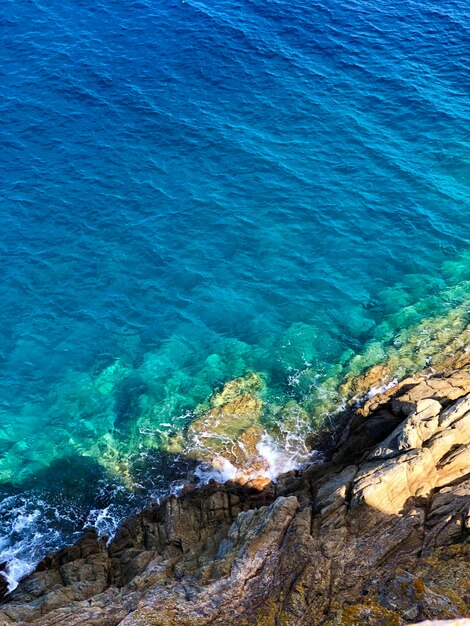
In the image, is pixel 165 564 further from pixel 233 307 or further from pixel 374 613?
pixel 233 307

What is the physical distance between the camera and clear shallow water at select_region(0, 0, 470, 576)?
37.4 metres

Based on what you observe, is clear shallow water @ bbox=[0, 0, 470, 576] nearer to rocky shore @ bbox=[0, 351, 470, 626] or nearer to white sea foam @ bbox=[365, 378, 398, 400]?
white sea foam @ bbox=[365, 378, 398, 400]

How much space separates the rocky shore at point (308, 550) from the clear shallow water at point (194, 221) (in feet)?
12.9

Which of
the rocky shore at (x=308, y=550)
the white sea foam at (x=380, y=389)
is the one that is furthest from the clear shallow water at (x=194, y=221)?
the rocky shore at (x=308, y=550)

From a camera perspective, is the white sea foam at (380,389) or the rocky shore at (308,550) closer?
the rocky shore at (308,550)

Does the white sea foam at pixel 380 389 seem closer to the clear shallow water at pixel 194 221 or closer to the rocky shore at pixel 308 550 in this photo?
the clear shallow water at pixel 194 221

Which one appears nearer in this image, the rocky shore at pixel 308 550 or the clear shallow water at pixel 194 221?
the rocky shore at pixel 308 550

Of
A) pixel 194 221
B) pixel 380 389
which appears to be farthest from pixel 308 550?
pixel 194 221

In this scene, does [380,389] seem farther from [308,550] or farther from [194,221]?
[194,221]

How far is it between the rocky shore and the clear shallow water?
3.93m

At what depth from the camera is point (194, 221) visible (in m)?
50.3

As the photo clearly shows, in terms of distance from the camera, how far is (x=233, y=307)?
44.1 meters

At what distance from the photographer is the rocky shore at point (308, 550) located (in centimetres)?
2138

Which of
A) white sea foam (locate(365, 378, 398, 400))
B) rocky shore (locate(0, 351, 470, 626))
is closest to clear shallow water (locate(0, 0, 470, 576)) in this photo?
white sea foam (locate(365, 378, 398, 400))
